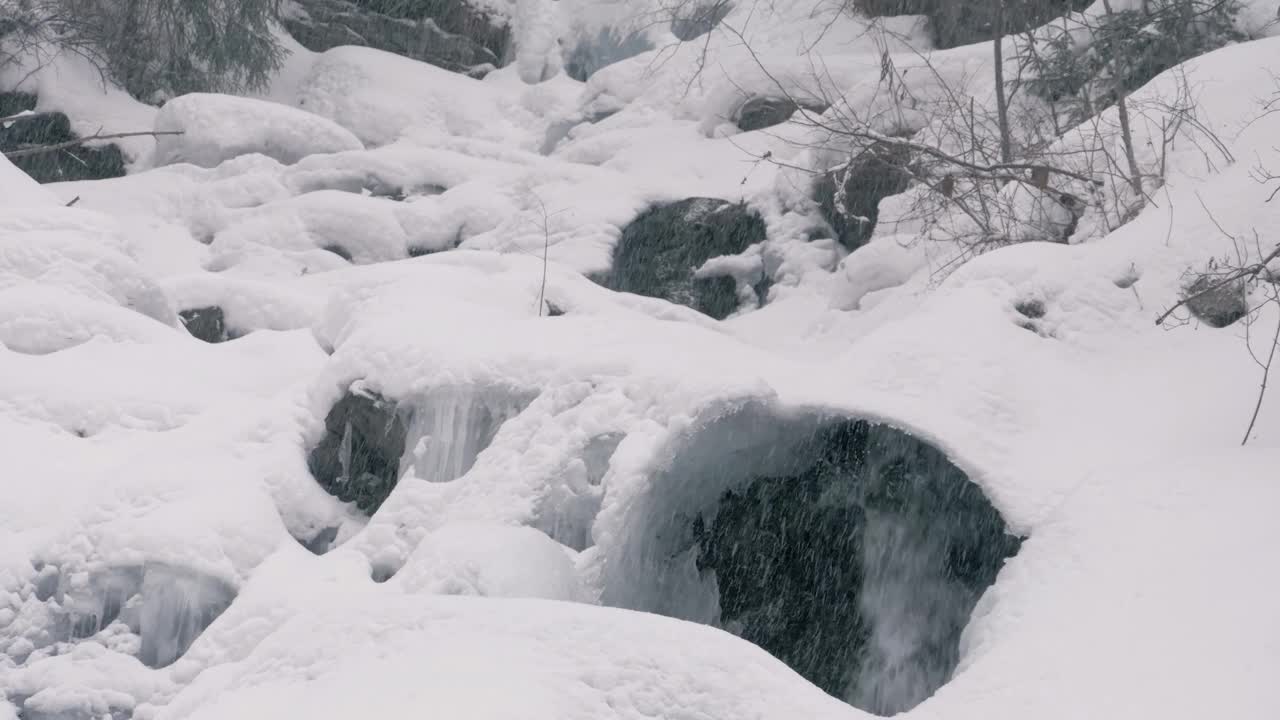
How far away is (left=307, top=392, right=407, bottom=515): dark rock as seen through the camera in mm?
5254

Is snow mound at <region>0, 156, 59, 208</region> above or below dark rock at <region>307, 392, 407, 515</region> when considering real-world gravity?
above

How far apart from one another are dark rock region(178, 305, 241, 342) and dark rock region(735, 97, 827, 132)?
20.9ft

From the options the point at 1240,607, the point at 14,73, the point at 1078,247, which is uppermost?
the point at 1078,247

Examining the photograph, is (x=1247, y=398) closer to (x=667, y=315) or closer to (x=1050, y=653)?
(x=1050, y=653)

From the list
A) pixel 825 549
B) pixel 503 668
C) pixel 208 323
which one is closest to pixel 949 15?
pixel 208 323

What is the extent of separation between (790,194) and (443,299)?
5070 mm

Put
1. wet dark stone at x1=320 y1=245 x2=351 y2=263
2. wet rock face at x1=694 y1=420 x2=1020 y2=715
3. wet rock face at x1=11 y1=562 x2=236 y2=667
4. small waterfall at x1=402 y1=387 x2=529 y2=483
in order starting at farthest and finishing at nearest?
wet dark stone at x1=320 y1=245 x2=351 y2=263, small waterfall at x1=402 y1=387 x2=529 y2=483, wet rock face at x1=694 y1=420 x2=1020 y2=715, wet rock face at x1=11 y1=562 x2=236 y2=667

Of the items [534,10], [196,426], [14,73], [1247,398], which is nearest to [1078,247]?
[1247,398]

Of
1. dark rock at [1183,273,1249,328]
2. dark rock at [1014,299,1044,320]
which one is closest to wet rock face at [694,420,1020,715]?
dark rock at [1014,299,1044,320]

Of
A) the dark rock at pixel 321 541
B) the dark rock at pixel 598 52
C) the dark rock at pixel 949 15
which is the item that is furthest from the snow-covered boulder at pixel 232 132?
the dark rock at pixel 598 52

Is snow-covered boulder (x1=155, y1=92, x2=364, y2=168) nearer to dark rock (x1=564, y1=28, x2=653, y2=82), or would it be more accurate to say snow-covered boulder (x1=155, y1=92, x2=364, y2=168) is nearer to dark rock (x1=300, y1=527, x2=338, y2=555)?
dark rock (x1=300, y1=527, x2=338, y2=555)

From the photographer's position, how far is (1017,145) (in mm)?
7949

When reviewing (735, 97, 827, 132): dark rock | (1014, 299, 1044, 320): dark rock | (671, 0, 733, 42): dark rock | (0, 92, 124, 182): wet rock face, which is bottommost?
(0, 92, 124, 182): wet rock face

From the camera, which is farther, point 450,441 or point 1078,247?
point 1078,247
